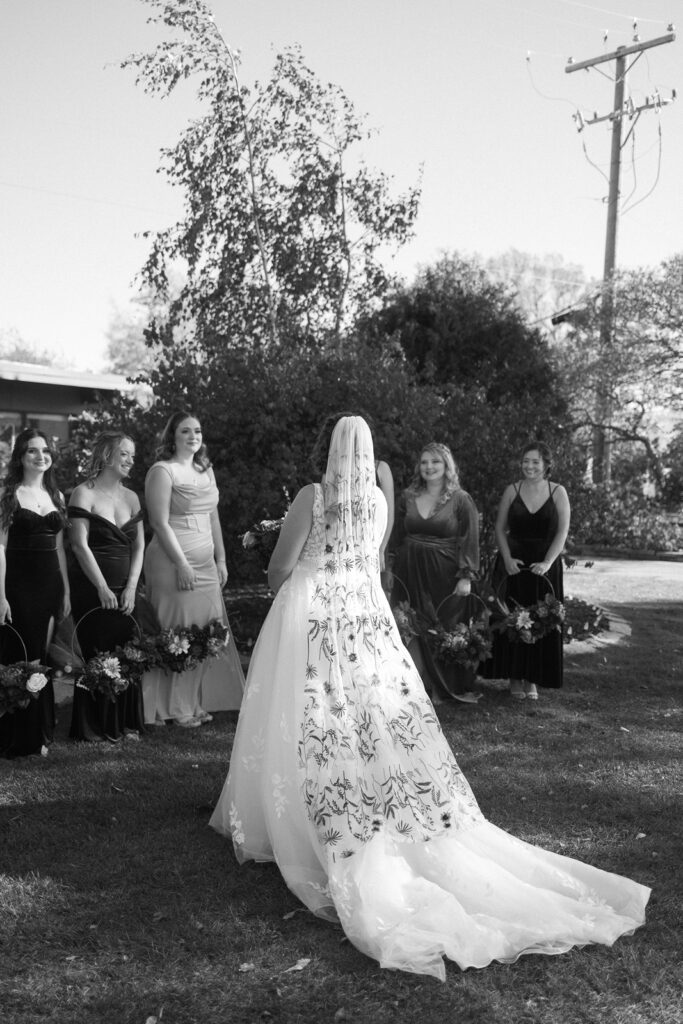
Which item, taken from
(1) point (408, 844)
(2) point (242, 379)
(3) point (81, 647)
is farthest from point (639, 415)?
(1) point (408, 844)

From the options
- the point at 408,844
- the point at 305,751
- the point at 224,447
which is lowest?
the point at 408,844

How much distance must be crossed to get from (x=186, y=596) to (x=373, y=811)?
3128 millimetres

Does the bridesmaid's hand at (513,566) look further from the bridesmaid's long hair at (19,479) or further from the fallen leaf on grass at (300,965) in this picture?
the fallen leaf on grass at (300,965)

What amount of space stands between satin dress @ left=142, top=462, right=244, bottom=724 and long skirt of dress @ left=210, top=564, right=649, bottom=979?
2146 millimetres

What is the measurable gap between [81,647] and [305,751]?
2674 millimetres

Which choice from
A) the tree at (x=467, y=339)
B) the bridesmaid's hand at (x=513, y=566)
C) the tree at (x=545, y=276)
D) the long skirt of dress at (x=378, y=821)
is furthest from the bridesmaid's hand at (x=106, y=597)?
the tree at (x=545, y=276)

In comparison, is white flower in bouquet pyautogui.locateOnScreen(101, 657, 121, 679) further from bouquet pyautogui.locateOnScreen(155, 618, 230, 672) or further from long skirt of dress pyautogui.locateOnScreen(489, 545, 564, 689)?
long skirt of dress pyautogui.locateOnScreen(489, 545, 564, 689)

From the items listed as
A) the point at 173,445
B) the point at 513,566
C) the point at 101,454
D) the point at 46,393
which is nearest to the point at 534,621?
the point at 513,566

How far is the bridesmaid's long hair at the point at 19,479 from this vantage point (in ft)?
19.7

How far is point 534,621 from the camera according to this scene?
7660 millimetres

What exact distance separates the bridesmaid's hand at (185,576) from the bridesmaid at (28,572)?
2.95 ft

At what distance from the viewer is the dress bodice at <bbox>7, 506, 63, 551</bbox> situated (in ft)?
19.9

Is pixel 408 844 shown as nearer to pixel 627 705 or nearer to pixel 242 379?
pixel 627 705

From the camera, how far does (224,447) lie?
914 cm
